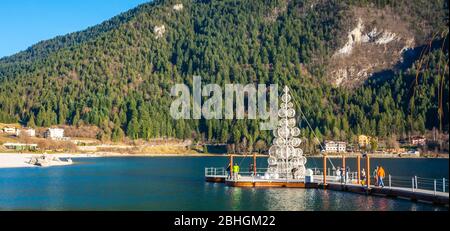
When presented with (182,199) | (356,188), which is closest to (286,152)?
(356,188)

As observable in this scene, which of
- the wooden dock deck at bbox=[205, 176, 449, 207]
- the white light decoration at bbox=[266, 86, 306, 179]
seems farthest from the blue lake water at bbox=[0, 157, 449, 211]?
Result: the white light decoration at bbox=[266, 86, 306, 179]

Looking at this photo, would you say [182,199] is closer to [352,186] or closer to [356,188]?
[352,186]

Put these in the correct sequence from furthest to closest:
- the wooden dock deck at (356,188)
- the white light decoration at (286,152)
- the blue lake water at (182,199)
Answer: the white light decoration at (286,152) → the blue lake water at (182,199) → the wooden dock deck at (356,188)

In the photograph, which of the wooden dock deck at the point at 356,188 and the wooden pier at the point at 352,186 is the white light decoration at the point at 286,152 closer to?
the wooden pier at the point at 352,186

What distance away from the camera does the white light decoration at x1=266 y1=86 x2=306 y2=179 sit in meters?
76.4

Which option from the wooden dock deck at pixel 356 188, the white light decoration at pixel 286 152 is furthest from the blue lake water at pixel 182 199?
the white light decoration at pixel 286 152

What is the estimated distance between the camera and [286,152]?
7644 cm

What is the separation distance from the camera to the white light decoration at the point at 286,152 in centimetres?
7644

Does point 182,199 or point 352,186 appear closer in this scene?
point 182,199
